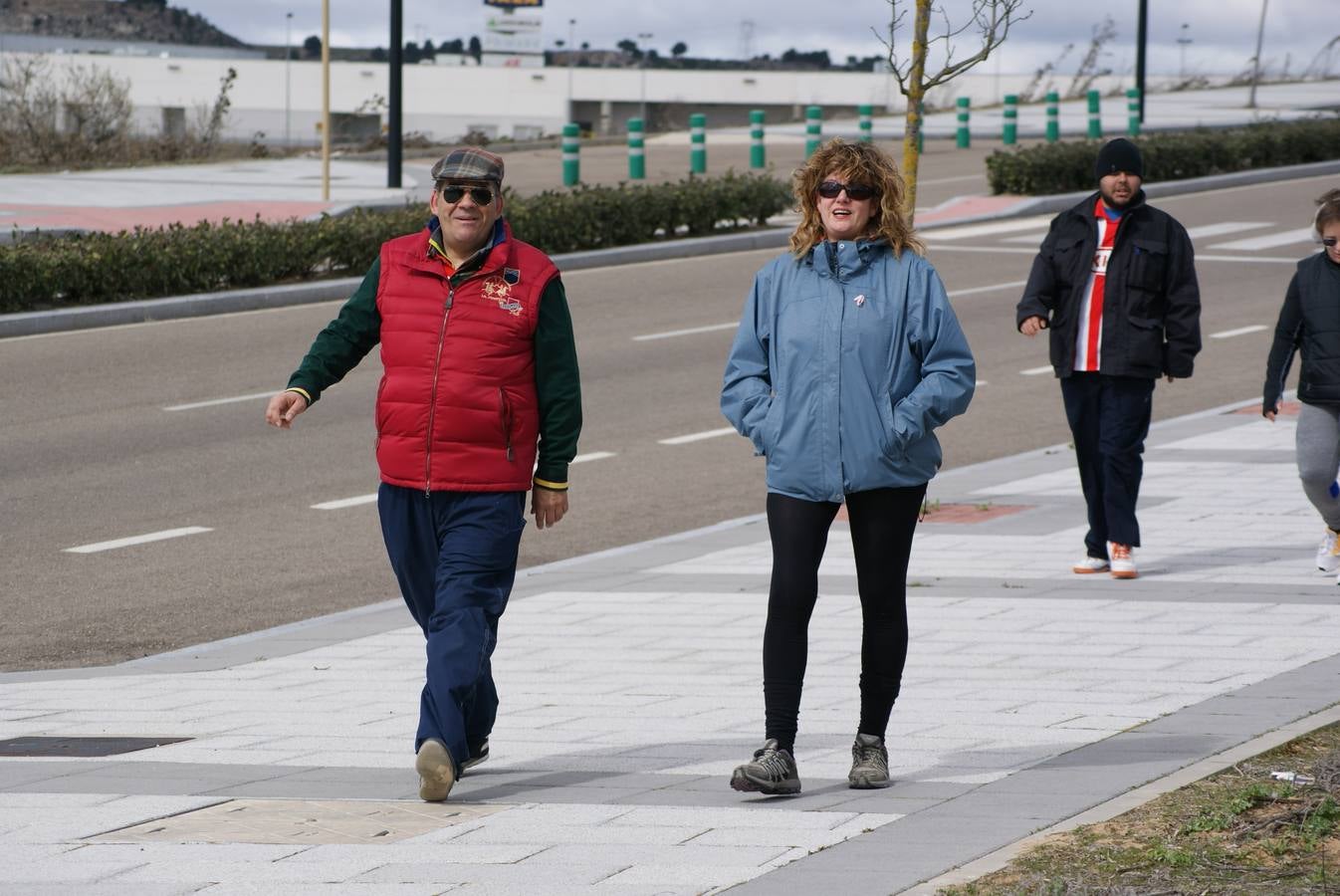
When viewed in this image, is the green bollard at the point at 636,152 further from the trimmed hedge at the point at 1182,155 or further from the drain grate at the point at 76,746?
the drain grate at the point at 76,746

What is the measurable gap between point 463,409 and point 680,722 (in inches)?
58.5

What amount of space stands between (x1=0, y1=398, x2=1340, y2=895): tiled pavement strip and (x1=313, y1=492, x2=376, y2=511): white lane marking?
6.56 ft

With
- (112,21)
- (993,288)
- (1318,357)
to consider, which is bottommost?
(993,288)

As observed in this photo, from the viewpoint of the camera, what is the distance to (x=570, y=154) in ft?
106

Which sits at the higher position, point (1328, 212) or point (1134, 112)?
point (1134, 112)

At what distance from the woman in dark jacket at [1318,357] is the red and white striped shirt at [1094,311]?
2.38 feet

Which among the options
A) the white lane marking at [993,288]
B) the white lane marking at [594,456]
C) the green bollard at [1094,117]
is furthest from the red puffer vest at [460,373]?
the green bollard at [1094,117]

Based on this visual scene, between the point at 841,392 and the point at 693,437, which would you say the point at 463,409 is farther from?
the point at 693,437

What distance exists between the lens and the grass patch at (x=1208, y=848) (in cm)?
456

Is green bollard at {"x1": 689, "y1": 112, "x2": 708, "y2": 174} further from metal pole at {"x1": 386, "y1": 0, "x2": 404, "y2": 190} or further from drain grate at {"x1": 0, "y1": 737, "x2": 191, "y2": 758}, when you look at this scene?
drain grate at {"x1": 0, "y1": 737, "x2": 191, "y2": 758}

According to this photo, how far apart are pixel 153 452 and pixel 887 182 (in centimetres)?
809

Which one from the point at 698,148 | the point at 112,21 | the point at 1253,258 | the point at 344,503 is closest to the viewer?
the point at 344,503

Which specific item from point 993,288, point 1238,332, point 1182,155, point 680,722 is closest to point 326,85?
point 993,288

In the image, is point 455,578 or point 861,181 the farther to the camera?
point 455,578
